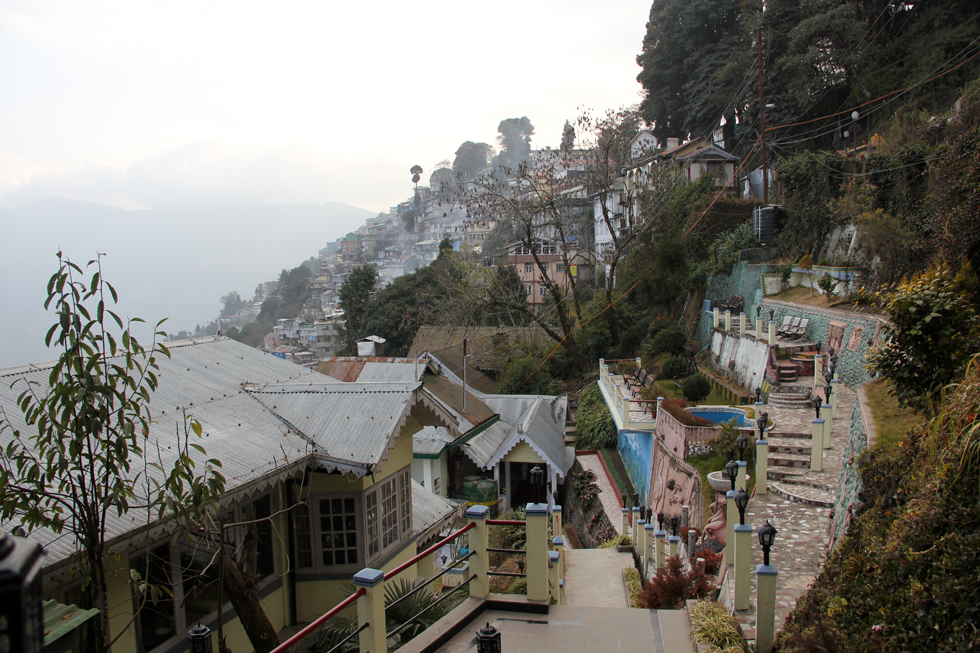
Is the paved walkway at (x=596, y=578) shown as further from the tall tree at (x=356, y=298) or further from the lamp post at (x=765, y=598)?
the tall tree at (x=356, y=298)

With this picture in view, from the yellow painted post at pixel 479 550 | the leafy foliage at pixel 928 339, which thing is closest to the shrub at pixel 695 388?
the leafy foliage at pixel 928 339

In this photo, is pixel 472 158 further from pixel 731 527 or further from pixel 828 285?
pixel 731 527

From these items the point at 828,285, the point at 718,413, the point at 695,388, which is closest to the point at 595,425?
the point at 695,388

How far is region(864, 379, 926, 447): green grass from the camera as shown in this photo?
286 inches

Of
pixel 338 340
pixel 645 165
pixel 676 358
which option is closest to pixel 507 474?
pixel 676 358

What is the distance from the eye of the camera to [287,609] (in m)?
7.99

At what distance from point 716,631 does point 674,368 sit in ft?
58.3

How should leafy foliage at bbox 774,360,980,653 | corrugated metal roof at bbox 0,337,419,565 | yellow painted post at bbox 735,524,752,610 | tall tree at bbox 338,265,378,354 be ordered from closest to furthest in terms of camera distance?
leafy foliage at bbox 774,360,980,653 → corrugated metal roof at bbox 0,337,419,565 → yellow painted post at bbox 735,524,752,610 → tall tree at bbox 338,265,378,354

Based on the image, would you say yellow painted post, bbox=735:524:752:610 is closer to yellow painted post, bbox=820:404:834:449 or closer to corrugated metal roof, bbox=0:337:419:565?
corrugated metal roof, bbox=0:337:419:565

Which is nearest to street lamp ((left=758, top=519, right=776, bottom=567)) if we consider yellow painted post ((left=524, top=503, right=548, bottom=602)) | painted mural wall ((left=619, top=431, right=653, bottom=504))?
yellow painted post ((left=524, top=503, right=548, bottom=602))

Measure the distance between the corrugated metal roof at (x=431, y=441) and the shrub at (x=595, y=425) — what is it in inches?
258

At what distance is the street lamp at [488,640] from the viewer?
15.0ft

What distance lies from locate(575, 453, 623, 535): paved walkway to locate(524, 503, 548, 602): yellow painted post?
10.2 metres

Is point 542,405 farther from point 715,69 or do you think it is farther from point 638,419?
point 715,69
